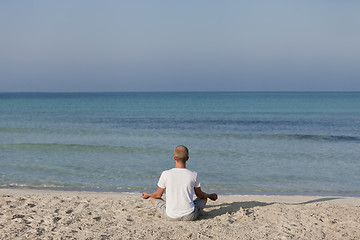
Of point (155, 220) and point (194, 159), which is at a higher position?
point (155, 220)

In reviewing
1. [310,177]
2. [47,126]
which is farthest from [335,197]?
[47,126]

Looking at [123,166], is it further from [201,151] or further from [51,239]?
[51,239]

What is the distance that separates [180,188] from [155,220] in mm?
706

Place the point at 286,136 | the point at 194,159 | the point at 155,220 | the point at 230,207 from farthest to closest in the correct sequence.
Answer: the point at 286,136, the point at 194,159, the point at 230,207, the point at 155,220

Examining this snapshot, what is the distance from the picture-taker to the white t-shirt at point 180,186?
547 cm

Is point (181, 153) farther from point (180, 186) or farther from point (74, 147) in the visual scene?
point (74, 147)

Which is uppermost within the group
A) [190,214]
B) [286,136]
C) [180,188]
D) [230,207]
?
[180,188]

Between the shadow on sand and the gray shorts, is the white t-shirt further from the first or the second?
the shadow on sand

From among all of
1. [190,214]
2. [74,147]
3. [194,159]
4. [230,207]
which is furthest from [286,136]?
[190,214]

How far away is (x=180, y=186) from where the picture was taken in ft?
18.0

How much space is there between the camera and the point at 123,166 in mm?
11414

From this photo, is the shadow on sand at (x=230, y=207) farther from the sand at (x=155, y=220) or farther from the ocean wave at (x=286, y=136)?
the ocean wave at (x=286, y=136)

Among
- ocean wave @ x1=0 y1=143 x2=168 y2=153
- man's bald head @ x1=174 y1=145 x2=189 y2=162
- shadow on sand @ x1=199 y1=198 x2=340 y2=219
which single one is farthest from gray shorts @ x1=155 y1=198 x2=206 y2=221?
ocean wave @ x1=0 y1=143 x2=168 y2=153

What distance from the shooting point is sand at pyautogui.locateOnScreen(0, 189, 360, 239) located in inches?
204
